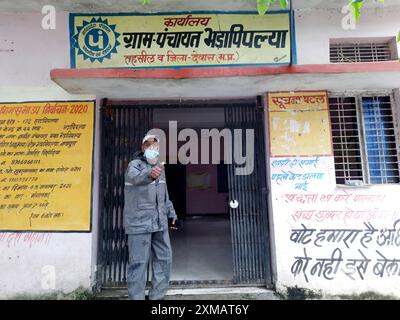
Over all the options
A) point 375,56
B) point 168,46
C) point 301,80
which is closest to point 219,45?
point 168,46

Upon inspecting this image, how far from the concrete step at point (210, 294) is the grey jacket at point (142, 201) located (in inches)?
39.9

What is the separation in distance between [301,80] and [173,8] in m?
1.96

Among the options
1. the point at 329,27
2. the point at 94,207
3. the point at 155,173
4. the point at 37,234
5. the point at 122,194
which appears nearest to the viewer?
the point at 155,173

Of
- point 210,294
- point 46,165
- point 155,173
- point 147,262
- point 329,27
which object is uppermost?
point 329,27

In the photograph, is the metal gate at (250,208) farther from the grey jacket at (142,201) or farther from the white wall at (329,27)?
the grey jacket at (142,201)

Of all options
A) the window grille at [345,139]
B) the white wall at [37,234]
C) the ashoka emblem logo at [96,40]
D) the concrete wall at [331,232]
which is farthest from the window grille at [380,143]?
the white wall at [37,234]

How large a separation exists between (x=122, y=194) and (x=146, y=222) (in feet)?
3.22

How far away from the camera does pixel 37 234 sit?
3.88 meters

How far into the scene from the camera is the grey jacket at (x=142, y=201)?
11.1 ft

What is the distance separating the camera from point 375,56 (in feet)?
14.0

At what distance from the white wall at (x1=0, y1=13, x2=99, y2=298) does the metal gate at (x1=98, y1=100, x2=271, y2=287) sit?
0.71ft

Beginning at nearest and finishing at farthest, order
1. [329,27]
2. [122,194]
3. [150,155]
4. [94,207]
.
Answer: [150,155] → [94,207] → [329,27] → [122,194]

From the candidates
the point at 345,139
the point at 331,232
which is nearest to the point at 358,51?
the point at 345,139

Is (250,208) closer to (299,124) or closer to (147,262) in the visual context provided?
(299,124)
